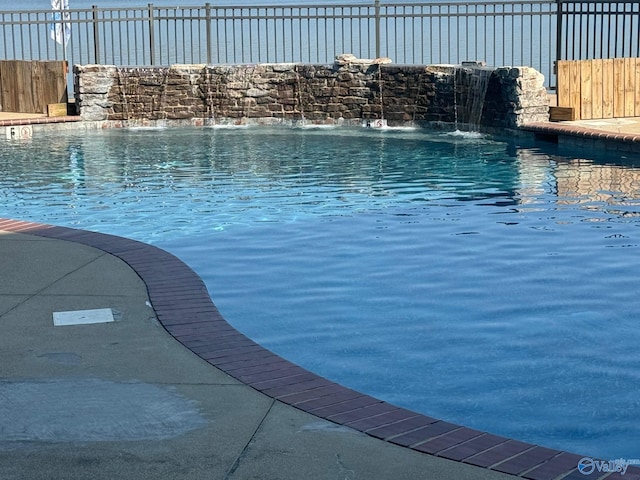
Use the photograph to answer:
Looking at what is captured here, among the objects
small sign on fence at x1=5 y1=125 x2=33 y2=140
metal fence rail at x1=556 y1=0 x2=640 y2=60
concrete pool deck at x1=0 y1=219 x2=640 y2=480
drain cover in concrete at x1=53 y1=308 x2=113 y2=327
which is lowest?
concrete pool deck at x1=0 y1=219 x2=640 y2=480

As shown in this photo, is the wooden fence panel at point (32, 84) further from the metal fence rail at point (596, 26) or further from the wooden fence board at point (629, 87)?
the wooden fence board at point (629, 87)

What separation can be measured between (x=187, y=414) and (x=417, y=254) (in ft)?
16.3

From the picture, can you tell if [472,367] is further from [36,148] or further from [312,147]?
[36,148]

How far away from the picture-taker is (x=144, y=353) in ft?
19.9

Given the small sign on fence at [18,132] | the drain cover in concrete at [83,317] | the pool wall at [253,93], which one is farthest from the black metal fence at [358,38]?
the drain cover in concrete at [83,317]

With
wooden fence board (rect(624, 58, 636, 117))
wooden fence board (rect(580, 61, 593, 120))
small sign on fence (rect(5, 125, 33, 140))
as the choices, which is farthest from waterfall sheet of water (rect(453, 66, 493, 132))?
small sign on fence (rect(5, 125, 33, 140))

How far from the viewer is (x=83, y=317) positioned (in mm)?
6840

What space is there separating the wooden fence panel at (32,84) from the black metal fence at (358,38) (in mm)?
456

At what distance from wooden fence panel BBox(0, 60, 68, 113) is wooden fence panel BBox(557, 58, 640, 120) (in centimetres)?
1081

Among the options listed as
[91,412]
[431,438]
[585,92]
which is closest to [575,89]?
[585,92]

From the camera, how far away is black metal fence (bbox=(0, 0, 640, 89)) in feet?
72.2

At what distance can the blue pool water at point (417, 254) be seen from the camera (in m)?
6.25

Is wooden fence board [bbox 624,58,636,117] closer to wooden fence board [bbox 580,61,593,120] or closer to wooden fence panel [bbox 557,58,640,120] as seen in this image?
wooden fence panel [bbox 557,58,640,120]

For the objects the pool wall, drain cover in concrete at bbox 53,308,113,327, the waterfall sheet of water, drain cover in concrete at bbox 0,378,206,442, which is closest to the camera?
drain cover in concrete at bbox 0,378,206,442
